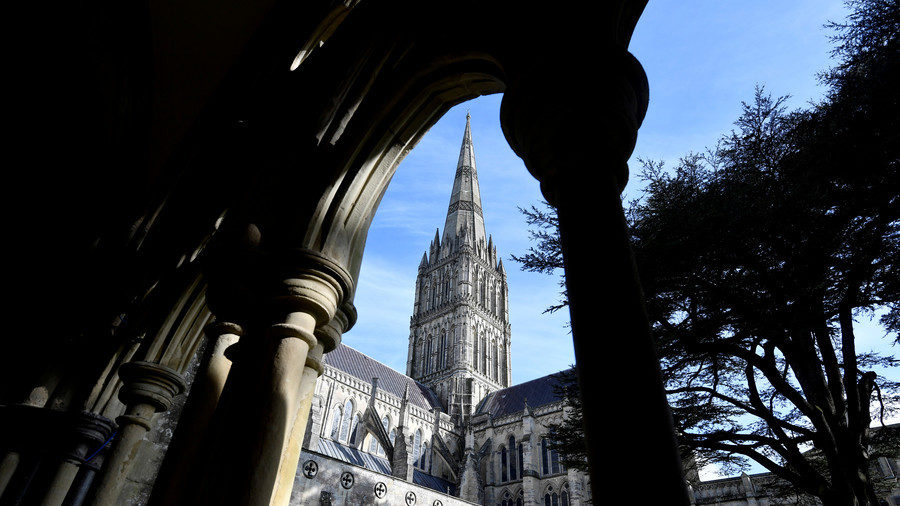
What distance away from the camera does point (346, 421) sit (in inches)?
1173

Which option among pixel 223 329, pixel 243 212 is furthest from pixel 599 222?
pixel 223 329

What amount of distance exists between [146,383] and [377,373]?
32.7m

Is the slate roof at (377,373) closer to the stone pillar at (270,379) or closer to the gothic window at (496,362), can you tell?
the gothic window at (496,362)

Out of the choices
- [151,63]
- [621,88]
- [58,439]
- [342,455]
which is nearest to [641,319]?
[621,88]

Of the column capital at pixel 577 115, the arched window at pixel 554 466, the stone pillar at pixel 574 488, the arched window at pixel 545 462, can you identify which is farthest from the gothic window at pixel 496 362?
the column capital at pixel 577 115

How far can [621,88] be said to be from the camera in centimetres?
218

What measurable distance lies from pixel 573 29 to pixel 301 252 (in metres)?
1.92

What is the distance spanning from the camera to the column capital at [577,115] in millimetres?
2066

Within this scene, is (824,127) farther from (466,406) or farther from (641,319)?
(466,406)

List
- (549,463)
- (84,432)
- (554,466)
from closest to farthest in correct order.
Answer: (84,432) → (554,466) → (549,463)

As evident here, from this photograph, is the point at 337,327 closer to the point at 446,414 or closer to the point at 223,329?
the point at 223,329

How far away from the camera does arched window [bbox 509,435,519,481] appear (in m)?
33.7

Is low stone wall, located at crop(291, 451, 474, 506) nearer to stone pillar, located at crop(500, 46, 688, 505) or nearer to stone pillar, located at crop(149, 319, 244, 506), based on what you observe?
stone pillar, located at crop(149, 319, 244, 506)

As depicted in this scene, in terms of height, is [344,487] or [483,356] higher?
[483,356]
